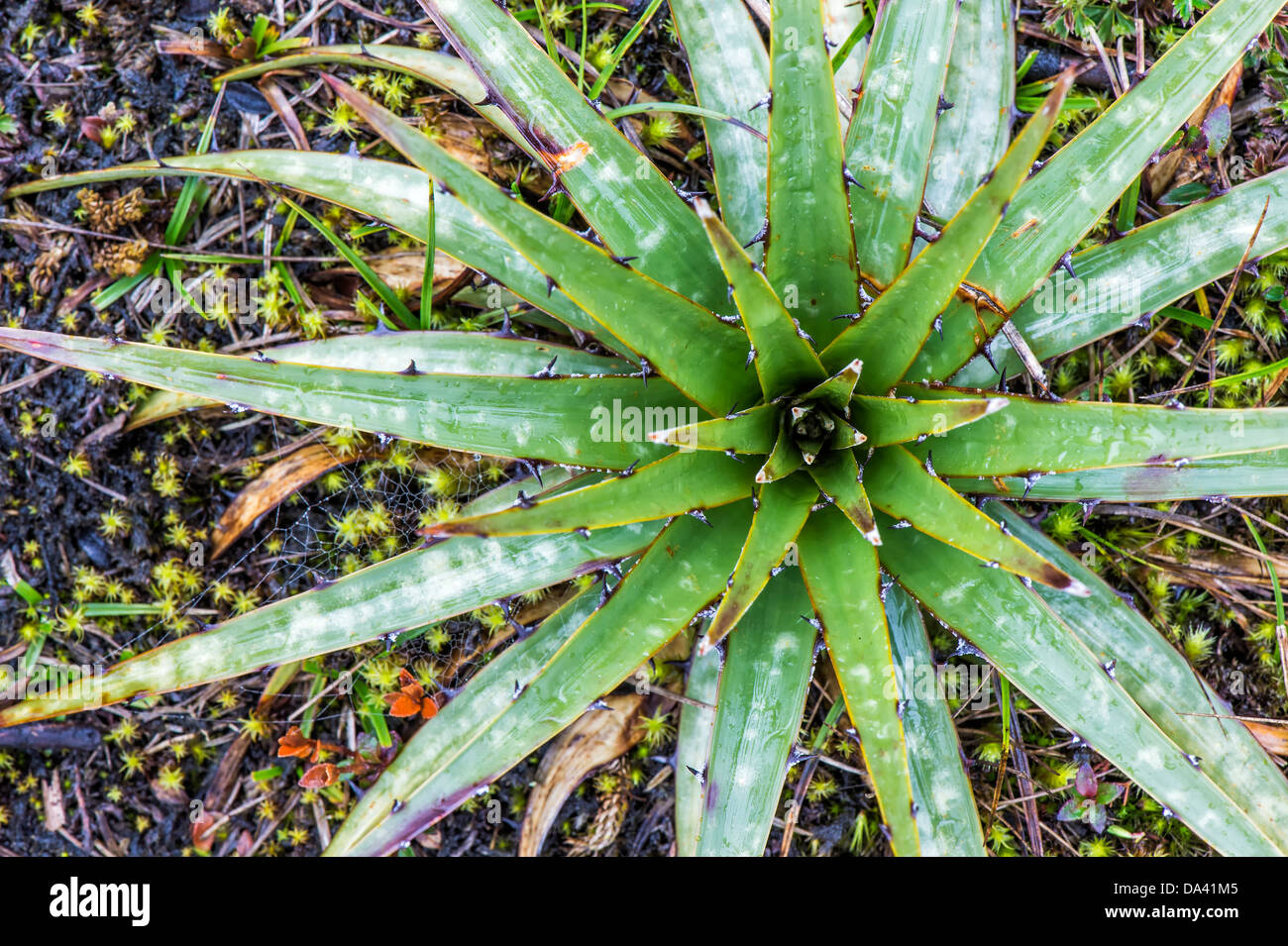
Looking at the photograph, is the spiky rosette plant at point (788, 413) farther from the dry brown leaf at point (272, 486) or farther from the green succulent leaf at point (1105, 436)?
the dry brown leaf at point (272, 486)

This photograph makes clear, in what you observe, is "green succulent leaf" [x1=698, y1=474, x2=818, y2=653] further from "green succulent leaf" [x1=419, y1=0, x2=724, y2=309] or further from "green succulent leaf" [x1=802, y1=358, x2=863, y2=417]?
"green succulent leaf" [x1=419, y1=0, x2=724, y2=309]

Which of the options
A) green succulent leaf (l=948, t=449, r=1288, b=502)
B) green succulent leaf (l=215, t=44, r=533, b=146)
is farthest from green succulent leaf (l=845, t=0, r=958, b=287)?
green succulent leaf (l=215, t=44, r=533, b=146)

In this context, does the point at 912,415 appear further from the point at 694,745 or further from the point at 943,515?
the point at 694,745

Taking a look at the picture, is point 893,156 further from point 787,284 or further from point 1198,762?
point 1198,762

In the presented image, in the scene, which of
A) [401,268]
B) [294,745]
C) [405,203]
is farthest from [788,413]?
[294,745]

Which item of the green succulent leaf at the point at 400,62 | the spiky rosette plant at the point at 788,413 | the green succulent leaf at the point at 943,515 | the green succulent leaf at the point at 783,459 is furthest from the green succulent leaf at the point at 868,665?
the green succulent leaf at the point at 400,62

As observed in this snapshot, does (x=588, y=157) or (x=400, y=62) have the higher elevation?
(x=400, y=62)
